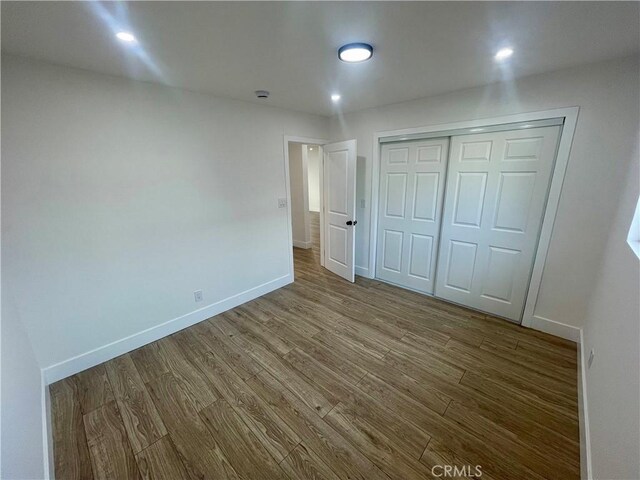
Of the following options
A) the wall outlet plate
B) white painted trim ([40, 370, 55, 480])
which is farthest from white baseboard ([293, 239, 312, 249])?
the wall outlet plate

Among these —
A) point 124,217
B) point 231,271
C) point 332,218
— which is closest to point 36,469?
point 124,217

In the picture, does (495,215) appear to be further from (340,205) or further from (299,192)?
(299,192)

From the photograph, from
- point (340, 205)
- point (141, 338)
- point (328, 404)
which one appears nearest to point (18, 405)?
point (141, 338)

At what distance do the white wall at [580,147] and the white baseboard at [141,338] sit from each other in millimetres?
3152

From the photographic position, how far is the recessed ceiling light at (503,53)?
1711 millimetres

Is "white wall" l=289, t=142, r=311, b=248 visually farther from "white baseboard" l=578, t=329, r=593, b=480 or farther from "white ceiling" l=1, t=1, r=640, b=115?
"white baseboard" l=578, t=329, r=593, b=480

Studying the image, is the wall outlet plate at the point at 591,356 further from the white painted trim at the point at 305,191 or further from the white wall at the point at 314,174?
the white wall at the point at 314,174

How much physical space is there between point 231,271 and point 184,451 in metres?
1.79

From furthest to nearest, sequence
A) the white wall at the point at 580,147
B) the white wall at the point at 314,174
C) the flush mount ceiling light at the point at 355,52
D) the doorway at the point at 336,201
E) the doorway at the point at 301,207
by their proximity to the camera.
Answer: the white wall at the point at 314,174, the doorway at the point at 301,207, the doorway at the point at 336,201, the white wall at the point at 580,147, the flush mount ceiling light at the point at 355,52

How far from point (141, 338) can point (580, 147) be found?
4.23 metres

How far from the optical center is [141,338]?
7.84ft

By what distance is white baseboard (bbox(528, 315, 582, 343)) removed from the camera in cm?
233

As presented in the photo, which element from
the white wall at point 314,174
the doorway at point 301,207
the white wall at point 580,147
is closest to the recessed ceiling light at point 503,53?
the white wall at point 580,147

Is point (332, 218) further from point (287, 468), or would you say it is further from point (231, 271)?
point (287, 468)
